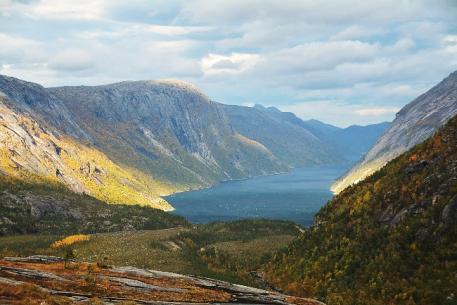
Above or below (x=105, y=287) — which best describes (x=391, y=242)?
below

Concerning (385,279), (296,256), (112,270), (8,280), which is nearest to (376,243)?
(385,279)

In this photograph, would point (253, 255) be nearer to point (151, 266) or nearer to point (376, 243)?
point (151, 266)

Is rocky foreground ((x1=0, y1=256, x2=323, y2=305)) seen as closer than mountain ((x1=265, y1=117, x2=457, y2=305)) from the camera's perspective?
Yes

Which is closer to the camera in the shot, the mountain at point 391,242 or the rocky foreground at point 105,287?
the rocky foreground at point 105,287

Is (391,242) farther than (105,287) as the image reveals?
Yes
